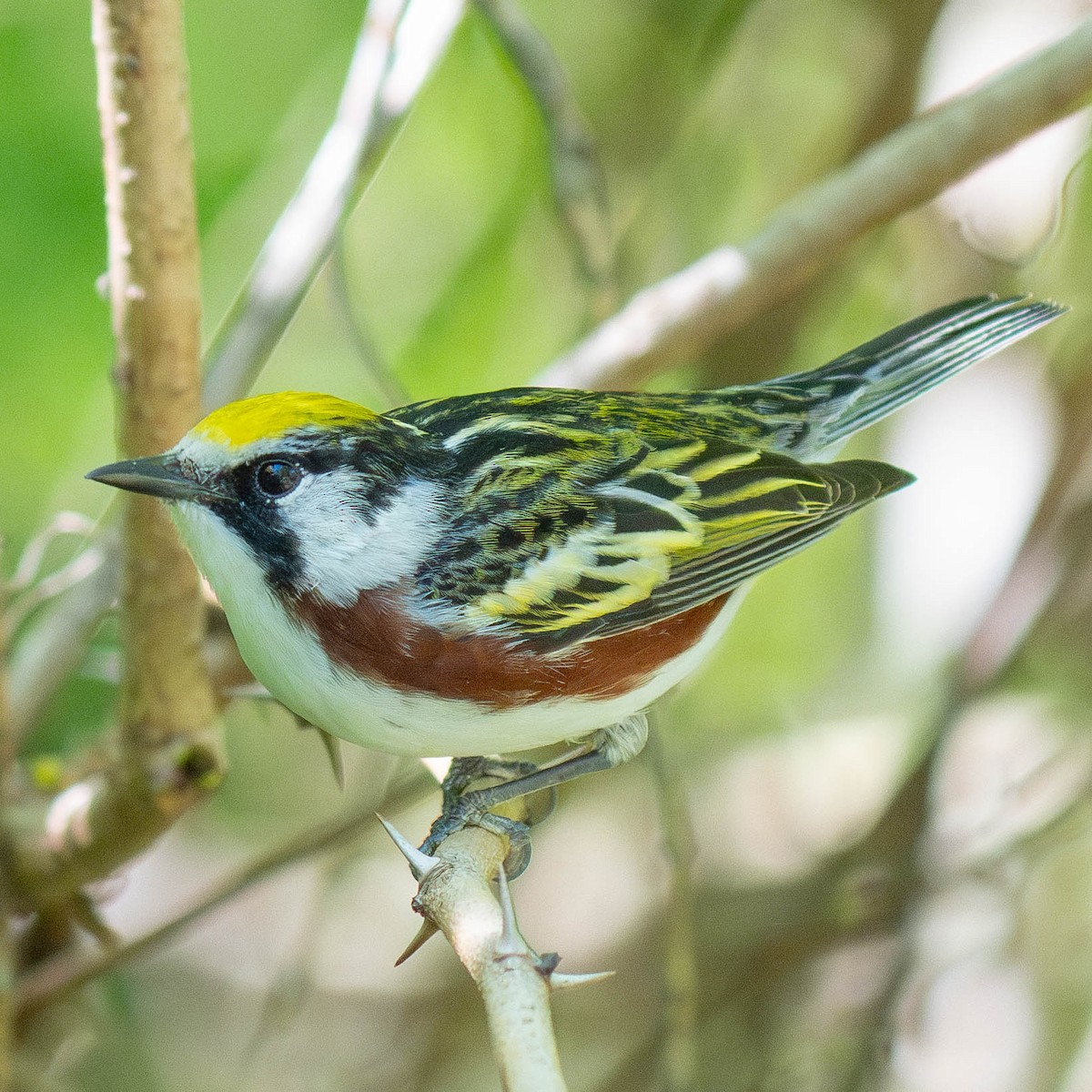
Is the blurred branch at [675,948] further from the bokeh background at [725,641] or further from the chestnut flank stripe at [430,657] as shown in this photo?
the chestnut flank stripe at [430,657]

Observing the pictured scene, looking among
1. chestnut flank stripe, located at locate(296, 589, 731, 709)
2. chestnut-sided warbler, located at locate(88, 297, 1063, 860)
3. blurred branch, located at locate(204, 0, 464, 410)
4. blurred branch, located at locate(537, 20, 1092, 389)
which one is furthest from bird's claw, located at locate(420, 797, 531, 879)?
blurred branch, located at locate(537, 20, 1092, 389)

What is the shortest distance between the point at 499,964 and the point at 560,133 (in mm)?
2851

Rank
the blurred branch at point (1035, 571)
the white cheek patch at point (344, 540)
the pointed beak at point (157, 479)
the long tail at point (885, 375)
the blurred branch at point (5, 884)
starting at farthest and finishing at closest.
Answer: the blurred branch at point (1035, 571) → the long tail at point (885, 375) → the blurred branch at point (5, 884) → the white cheek patch at point (344, 540) → the pointed beak at point (157, 479)

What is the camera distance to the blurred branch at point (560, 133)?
13.4ft

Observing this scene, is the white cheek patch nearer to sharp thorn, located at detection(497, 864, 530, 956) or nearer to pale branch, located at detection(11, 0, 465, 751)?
pale branch, located at detection(11, 0, 465, 751)

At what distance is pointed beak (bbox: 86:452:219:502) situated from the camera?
2500 mm

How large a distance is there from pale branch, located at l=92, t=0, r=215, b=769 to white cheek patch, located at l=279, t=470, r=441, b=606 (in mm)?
347

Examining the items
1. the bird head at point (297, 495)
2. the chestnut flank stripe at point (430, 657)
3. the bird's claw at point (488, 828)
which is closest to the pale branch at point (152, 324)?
the bird head at point (297, 495)

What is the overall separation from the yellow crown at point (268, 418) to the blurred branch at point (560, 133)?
1.70 meters

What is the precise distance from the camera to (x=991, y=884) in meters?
4.28

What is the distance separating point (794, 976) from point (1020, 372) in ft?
7.73

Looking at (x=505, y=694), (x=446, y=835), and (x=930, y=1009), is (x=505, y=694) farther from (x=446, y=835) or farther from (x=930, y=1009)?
(x=930, y=1009)

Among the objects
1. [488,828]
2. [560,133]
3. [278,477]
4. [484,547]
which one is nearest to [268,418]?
[278,477]

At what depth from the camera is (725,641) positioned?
17.1 feet
